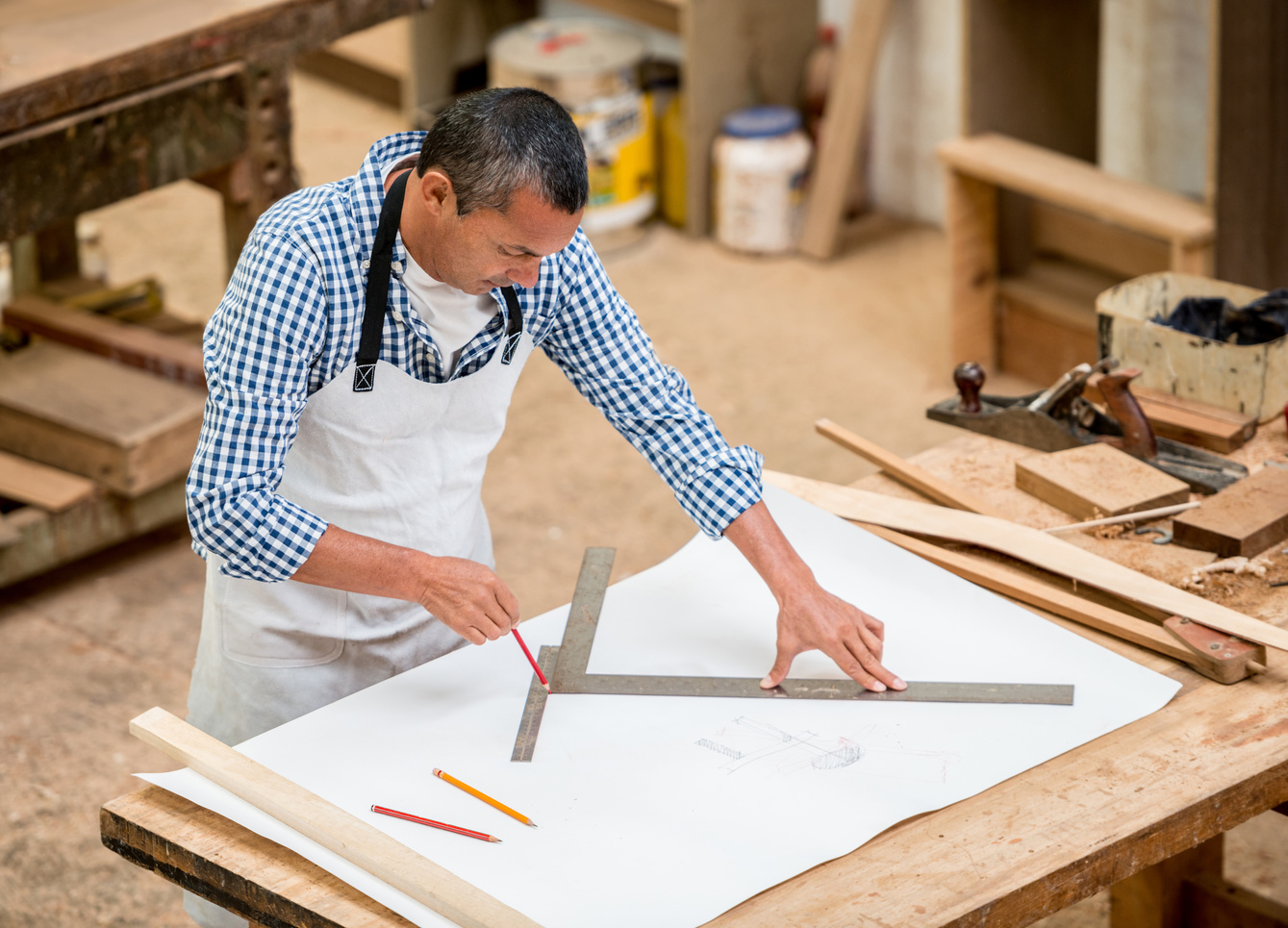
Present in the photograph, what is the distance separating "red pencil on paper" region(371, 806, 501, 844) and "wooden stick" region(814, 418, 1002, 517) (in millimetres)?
930

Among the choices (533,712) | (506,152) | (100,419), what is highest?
(506,152)

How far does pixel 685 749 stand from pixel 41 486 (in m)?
2.50

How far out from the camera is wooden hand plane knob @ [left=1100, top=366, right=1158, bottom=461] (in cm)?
229

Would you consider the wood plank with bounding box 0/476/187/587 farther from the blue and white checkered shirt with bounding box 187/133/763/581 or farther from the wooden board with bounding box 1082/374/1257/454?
the wooden board with bounding box 1082/374/1257/454

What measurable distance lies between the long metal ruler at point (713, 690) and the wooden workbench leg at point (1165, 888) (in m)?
0.76

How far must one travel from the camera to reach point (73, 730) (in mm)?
3318

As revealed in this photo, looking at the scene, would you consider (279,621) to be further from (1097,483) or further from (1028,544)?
(1097,483)

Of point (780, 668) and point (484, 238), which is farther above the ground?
point (484, 238)

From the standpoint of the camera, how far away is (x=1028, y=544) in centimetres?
204

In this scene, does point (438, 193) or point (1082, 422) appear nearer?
point (438, 193)

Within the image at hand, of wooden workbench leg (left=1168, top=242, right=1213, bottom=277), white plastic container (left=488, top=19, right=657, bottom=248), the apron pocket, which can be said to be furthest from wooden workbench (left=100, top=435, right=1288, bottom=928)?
white plastic container (left=488, top=19, right=657, bottom=248)

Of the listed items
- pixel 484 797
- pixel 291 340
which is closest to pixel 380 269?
pixel 291 340

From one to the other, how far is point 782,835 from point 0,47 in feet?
8.19

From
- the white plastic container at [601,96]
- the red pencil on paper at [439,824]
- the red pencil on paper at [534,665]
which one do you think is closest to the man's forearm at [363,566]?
the red pencil on paper at [534,665]
